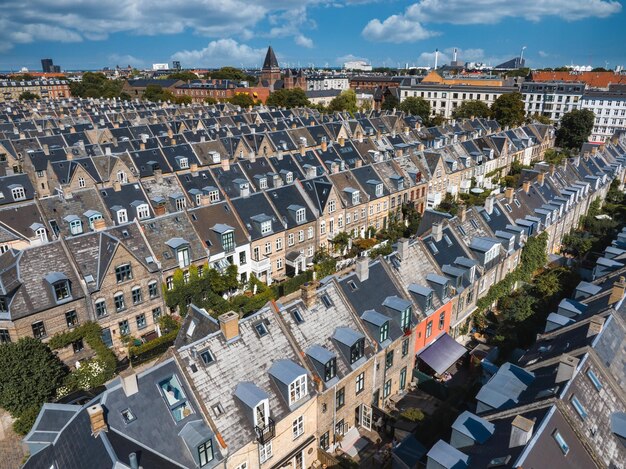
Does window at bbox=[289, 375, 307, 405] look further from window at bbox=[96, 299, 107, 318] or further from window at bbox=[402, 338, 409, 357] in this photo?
window at bbox=[96, 299, 107, 318]

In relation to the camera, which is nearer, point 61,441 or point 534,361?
point 61,441

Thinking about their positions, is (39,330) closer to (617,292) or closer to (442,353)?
(442,353)

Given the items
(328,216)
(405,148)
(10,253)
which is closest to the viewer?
(10,253)

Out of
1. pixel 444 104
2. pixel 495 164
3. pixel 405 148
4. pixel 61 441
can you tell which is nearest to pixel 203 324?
pixel 61 441

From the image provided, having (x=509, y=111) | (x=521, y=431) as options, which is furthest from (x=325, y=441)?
(x=509, y=111)

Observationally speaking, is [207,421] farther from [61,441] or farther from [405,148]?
[405,148]

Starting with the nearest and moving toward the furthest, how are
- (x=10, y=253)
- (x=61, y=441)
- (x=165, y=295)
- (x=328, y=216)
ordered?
(x=61, y=441), (x=10, y=253), (x=165, y=295), (x=328, y=216)
